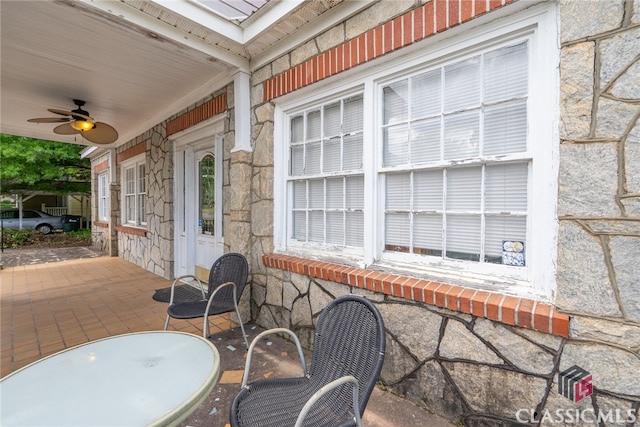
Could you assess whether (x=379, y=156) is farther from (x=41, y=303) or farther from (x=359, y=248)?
(x=41, y=303)

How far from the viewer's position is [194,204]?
15.7ft

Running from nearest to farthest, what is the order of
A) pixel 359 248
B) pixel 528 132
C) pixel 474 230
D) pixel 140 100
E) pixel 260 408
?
pixel 260 408 → pixel 528 132 → pixel 474 230 → pixel 359 248 → pixel 140 100

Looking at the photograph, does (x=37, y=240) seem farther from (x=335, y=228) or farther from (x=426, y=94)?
(x=426, y=94)

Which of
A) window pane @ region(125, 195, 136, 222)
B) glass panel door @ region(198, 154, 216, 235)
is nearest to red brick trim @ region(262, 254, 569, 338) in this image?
glass panel door @ region(198, 154, 216, 235)

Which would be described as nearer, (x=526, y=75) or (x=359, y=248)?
(x=526, y=75)

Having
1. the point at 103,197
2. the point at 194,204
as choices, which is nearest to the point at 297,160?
the point at 194,204

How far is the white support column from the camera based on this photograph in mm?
3174

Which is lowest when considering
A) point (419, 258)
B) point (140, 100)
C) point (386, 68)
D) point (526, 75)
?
point (419, 258)

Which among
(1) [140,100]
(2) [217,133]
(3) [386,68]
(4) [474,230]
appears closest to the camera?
(4) [474,230]

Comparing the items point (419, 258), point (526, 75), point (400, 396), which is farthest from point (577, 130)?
point (400, 396)

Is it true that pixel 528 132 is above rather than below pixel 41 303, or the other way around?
above

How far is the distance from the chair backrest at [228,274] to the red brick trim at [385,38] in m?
1.69

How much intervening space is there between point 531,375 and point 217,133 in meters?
3.91

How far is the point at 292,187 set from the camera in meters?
3.04
